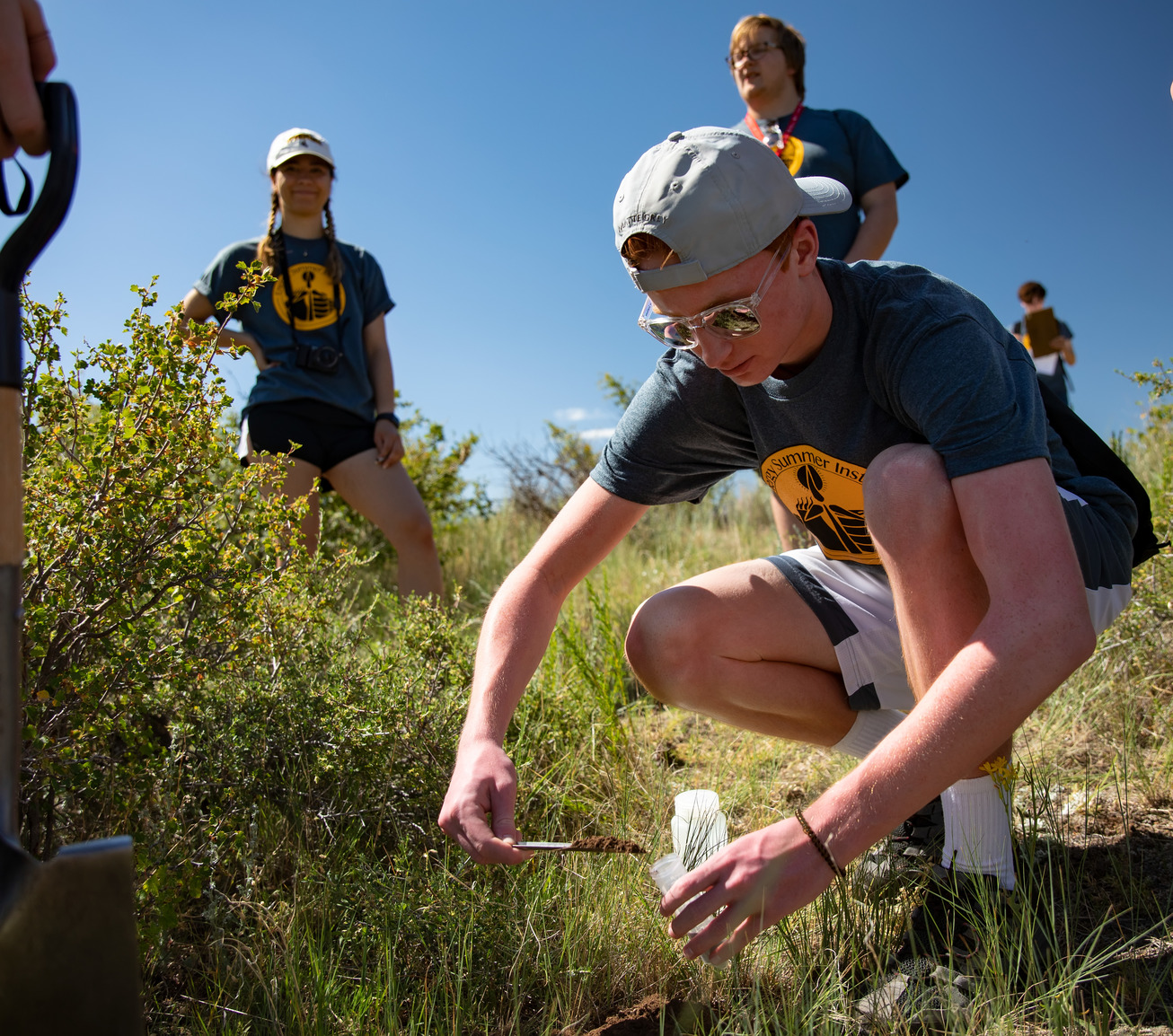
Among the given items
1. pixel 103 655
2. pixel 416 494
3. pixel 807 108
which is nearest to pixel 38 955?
pixel 103 655

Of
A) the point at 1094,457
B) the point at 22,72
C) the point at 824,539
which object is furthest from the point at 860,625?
the point at 22,72

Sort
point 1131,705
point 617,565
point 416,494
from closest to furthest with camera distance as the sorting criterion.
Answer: point 1131,705
point 416,494
point 617,565

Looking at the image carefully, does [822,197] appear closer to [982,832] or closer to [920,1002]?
[982,832]

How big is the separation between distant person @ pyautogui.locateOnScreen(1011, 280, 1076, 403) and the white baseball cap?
5.34 m

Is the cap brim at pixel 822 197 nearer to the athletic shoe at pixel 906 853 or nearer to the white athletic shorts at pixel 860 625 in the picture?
the white athletic shorts at pixel 860 625

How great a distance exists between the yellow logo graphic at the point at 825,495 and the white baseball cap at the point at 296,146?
2713 millimetres

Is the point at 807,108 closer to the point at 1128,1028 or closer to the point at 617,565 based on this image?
the point at 617,565

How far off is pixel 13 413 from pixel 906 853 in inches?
74.5

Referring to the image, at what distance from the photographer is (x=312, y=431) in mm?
3967

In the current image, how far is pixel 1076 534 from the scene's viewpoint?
1.91 meters

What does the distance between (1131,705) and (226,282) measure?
363cm

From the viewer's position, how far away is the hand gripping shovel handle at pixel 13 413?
3.77ft

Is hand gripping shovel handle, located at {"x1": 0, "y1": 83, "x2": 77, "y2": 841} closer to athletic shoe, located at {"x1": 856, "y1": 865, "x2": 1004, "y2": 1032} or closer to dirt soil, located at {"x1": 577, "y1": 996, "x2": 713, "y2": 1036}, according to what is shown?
dirt soil, located at {"x1": 577, "y1": 996, "x2": 713, "y2": 1036}

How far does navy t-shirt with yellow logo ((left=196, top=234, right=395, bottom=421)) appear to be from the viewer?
12.9ft
